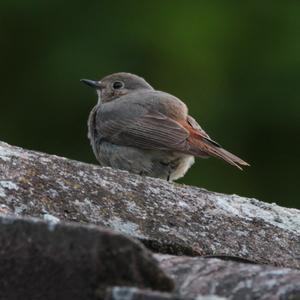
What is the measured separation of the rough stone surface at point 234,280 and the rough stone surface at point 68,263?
23 cm

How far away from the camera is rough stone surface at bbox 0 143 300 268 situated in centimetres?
442

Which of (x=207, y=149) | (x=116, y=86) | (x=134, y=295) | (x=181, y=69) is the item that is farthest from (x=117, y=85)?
(x=134, y=295)

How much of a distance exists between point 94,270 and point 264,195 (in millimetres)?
10831

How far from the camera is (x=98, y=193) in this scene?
15.3 ft

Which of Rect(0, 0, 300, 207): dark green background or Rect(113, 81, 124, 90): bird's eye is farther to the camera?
Rect(0, 0, 300, 207): dark green background

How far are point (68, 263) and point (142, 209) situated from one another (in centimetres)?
178

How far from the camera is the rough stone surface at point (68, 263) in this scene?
2855mm

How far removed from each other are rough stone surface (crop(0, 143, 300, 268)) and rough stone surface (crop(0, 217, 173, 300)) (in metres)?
1.14

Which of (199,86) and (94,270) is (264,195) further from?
(94,270)

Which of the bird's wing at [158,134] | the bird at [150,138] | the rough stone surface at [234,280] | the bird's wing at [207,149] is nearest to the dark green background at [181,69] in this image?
the bird at [150,138]

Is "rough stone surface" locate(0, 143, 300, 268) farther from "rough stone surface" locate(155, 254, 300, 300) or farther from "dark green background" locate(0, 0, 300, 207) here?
"dark green background" locate(0, 0, 300, 207)

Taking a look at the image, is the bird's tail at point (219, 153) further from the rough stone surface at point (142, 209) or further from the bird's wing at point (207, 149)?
the rough stone surface at point (142, 209)

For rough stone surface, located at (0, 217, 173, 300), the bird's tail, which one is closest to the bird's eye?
the bird's tail

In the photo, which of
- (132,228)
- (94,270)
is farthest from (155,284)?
(132,228)
